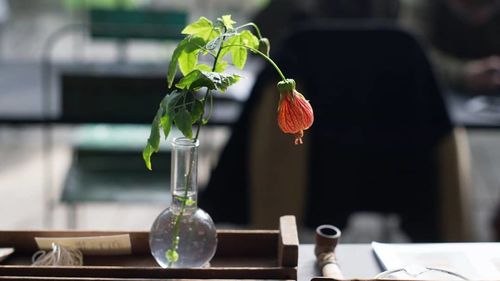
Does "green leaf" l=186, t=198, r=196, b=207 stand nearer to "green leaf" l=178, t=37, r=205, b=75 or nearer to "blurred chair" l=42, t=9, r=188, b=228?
"green leaf" l=178, t=37, r=205, b=75

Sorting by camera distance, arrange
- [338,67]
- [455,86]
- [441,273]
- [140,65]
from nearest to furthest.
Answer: [441,273], [338,67], [455,86], [140,65]

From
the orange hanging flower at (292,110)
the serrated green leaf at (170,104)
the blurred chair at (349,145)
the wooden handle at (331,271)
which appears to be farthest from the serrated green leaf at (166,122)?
the blurred chair at (349,145)

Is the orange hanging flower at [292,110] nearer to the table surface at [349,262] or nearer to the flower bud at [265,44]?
the flower bud at [265,44]

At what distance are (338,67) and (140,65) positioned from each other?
966mm

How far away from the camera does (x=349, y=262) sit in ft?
3.10

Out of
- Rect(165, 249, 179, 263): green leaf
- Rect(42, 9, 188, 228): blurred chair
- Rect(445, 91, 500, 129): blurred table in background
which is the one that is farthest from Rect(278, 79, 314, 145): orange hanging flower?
Rect(42, 9, 188, 228): blurred chair

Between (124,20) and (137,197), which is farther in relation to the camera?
(124,20)

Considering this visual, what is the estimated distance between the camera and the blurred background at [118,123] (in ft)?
7.28

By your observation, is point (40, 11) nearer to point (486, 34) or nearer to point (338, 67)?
point (486, 34)

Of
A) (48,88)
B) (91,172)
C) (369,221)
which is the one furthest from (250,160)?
(369,221)

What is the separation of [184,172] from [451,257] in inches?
14.5

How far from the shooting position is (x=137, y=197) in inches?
88.6

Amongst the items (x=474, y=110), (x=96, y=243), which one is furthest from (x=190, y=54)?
(x=474, y=110)

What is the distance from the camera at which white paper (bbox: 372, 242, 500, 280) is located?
0.90m
